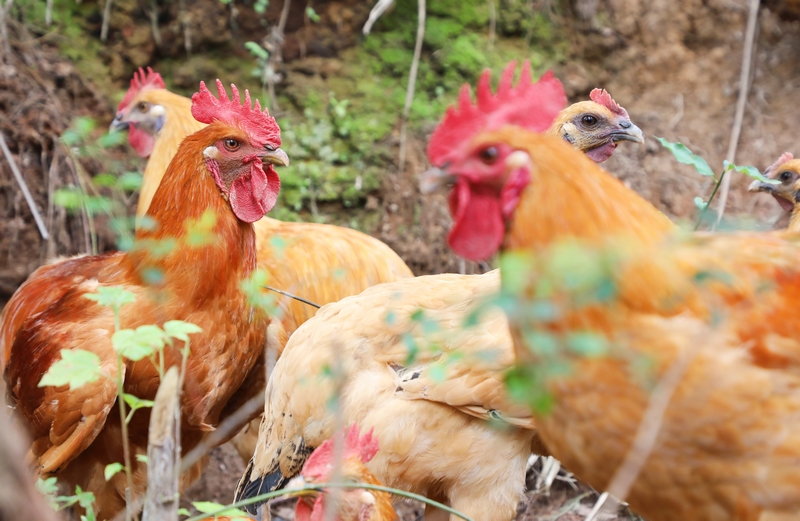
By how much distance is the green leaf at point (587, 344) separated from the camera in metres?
1.58

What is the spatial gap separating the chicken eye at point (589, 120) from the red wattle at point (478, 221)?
1.76 metres

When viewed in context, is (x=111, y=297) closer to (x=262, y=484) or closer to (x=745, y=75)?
(x=262, y=484)

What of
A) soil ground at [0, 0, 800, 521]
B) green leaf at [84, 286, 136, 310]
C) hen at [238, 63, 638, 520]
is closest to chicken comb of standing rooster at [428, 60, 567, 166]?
hen at [238, 63, 638, 520]

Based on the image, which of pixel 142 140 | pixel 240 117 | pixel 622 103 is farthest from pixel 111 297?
pixel 622 103

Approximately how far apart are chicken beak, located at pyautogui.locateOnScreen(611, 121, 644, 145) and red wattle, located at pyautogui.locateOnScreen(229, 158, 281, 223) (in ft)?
5.73

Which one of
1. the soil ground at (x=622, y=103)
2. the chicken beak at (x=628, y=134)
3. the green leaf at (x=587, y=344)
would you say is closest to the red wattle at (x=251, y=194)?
the chicken beak at (x=628, y=134)

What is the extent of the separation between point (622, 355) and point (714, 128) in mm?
4851

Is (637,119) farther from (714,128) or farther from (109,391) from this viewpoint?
(109,391)

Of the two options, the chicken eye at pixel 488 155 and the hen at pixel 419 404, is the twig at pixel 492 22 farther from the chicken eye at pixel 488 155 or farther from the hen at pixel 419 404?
the chicken eye at pixel 488 155

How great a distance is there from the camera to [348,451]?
2.49 metres

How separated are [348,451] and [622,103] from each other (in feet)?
15.1

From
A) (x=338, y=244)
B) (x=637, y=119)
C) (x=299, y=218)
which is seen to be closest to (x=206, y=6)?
(x=299, y=218)

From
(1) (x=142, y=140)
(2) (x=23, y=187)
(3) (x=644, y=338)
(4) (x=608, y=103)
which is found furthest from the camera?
(2) (x=23, y=187)

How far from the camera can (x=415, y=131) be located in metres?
5.94
